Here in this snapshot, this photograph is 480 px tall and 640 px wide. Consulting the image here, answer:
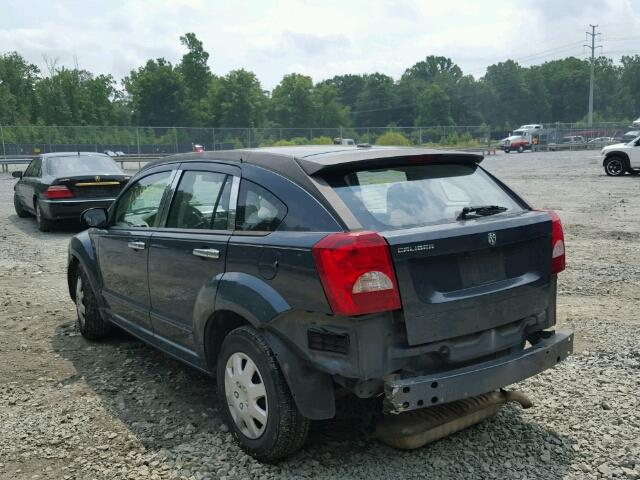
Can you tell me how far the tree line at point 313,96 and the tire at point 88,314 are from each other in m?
72.5

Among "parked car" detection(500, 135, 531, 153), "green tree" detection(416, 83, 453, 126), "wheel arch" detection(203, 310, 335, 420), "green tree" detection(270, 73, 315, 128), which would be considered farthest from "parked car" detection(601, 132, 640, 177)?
"green tree" detection(416, 83, 453, 126)

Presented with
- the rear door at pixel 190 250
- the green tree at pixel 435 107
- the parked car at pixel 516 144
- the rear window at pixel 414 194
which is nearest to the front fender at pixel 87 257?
the rear door at pixel 190 250

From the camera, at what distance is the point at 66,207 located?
12.1 meters

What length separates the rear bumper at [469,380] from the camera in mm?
3051

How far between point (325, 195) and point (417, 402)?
1139 mm

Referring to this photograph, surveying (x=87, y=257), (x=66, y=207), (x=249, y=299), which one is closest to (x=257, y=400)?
(x=249, y=299)

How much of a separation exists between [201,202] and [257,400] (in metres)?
1.40

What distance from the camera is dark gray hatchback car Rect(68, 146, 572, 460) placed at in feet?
10.1

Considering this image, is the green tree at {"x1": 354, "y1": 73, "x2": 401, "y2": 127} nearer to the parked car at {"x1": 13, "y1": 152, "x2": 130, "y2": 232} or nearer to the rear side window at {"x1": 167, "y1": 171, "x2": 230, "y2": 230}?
the parked car at {"x1": 13, "y1": 152, "x2": 130, "y2": 232}

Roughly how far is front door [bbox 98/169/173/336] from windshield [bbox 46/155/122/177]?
7.84 m

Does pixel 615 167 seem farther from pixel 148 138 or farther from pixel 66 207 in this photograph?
pixel 148 138

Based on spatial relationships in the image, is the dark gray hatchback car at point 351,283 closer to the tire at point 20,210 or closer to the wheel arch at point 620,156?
the tire at point 20,210

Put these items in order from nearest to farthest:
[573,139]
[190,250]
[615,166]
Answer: [190,250] → [615,166] → [573,139]

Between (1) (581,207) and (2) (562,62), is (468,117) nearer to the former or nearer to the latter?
(2) (562,62)
